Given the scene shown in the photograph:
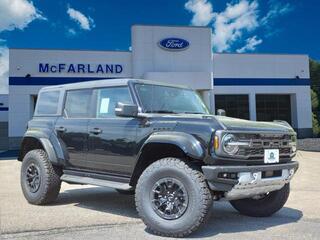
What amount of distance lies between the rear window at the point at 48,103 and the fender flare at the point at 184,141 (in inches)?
109

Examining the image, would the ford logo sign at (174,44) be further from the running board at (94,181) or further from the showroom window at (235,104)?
the running board at (94,181)

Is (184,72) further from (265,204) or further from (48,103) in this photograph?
(265,204)

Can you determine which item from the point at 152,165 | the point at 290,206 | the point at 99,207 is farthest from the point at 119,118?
the point at 290,206

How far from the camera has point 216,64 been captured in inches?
1252

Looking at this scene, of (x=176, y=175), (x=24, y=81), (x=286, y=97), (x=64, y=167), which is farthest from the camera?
(x=286, y=97)

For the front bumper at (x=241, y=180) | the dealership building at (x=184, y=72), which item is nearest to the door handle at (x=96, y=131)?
the front bumper at (x=241, y=180)

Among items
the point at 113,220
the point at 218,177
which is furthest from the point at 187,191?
the point at 113,220

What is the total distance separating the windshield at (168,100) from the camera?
631 centimetres

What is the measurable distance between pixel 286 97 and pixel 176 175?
30.6m

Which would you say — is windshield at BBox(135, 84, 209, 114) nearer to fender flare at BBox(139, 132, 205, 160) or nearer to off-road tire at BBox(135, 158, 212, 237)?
fender flare at BBox(139, 132, 205, 160)

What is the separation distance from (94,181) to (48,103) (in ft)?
6.82

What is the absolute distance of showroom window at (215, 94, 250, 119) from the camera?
107 ft

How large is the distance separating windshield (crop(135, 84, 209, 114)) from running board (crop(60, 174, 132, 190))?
112 cm

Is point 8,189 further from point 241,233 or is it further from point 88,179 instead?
point 241,233
